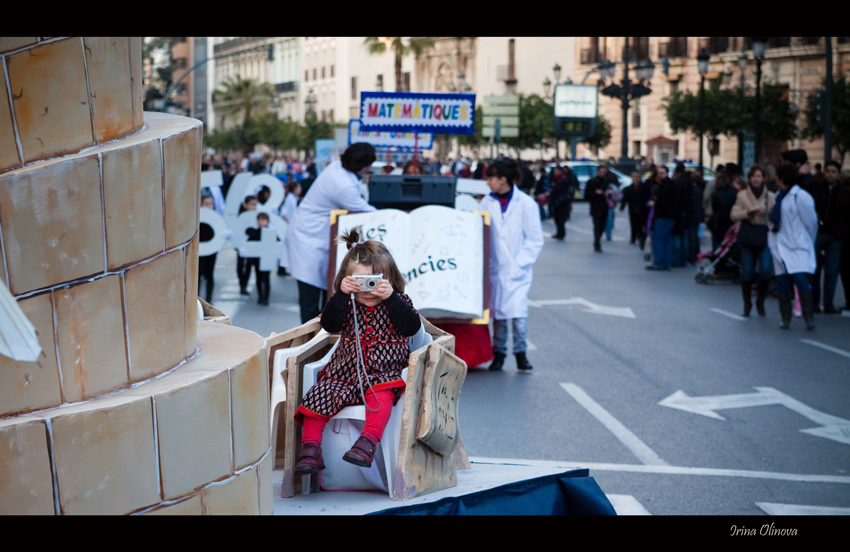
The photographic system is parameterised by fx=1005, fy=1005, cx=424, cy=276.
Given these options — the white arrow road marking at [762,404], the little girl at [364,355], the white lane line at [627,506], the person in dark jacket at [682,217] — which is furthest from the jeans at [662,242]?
the little girl at [364,355]

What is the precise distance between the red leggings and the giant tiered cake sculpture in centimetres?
111

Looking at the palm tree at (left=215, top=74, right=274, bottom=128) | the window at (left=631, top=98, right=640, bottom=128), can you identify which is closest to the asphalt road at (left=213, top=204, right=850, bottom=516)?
the window at (left=631, top=98, right=640, bottom=128)

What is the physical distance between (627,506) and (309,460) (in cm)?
240

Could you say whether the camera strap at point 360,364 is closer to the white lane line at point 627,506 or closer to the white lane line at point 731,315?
the white lane line at point 627,506

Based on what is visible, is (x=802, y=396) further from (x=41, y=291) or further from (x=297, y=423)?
(x=41, y=291)

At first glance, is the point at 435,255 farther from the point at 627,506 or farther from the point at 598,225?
the point at 598,225

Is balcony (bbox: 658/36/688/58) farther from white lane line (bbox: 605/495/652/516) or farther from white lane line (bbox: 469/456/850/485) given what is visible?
white lane line (bbox: 605/495/652/516)

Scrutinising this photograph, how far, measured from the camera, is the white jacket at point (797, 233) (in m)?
11.5

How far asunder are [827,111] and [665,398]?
1151 centimetres

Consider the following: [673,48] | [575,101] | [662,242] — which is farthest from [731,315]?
[673,48]

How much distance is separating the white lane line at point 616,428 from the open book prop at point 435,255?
→ 40.5 inches

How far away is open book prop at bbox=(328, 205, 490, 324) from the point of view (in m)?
8.59

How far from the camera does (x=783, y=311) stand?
39.3 ft
